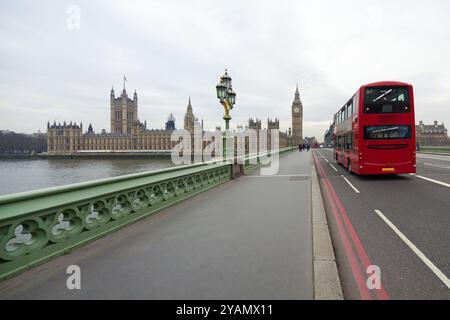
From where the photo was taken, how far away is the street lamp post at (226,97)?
39.2 ft

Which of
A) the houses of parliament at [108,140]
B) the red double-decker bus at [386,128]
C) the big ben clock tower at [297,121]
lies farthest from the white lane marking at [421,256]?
the big ben clock tower at [297,121]

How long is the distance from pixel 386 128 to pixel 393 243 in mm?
9093

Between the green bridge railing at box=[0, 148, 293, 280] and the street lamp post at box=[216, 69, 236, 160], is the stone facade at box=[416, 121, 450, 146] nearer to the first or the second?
the street lamp post at box=[216, 69, 236, 160]

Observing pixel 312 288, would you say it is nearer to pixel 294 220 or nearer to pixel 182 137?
pixel 294 220

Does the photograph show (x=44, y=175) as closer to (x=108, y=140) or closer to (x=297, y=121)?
(x=108, y=140)

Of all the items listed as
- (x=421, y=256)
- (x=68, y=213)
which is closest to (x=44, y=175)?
(x=68, y=213)

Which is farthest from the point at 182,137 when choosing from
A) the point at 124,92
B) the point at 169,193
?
the point at 169,193

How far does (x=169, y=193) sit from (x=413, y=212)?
609cm

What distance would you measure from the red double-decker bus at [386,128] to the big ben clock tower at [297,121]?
131 metres

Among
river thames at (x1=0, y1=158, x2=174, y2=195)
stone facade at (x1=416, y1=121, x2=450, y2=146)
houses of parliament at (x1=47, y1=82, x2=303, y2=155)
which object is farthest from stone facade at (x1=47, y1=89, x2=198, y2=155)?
stone facade at (x1=416, y1=121, x2=450, y2=146)

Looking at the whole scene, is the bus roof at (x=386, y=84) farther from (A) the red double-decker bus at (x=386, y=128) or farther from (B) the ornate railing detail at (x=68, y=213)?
(B) the ornate railing detail at (x=68, y=213)

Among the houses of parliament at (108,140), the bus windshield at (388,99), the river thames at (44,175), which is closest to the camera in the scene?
the bus windshield at (388,99)
